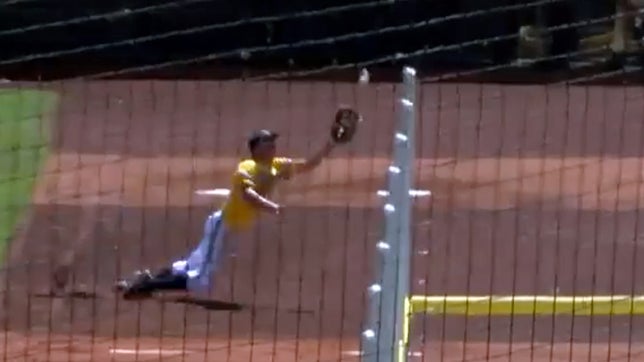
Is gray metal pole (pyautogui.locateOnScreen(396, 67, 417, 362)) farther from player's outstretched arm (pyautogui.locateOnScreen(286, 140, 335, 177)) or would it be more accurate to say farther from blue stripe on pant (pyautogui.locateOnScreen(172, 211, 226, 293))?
blue stripe on pant (pyautogui.locateOnScreen(172, 211, 226, 293))

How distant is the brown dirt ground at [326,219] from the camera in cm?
1021

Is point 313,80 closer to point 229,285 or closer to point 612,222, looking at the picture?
point 612,222

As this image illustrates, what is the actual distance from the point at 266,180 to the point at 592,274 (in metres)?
2.90

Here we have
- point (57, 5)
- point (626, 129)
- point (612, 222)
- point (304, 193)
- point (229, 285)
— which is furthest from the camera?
point (57, 5)

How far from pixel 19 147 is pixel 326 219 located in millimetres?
3115

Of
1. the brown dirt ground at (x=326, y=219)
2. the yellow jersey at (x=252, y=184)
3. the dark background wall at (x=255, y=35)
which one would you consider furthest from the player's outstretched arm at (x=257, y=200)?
the dark background wall at (x=255, y=35)

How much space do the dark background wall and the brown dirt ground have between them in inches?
77.8

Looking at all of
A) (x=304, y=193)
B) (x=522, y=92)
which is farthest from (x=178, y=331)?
(x=522, y=92)

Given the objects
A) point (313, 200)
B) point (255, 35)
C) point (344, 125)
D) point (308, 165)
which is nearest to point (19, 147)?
point (313, 200)

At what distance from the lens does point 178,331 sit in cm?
1045

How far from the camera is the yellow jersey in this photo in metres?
10.5

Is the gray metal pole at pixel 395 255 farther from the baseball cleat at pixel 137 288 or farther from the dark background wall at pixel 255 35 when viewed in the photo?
the dark background wall at pixel 255 35

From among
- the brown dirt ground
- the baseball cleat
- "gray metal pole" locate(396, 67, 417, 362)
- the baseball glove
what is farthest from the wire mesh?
Result: "gray metal pole" locate(396, 67, 417, 362)

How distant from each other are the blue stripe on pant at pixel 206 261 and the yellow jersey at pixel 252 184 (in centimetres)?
9
